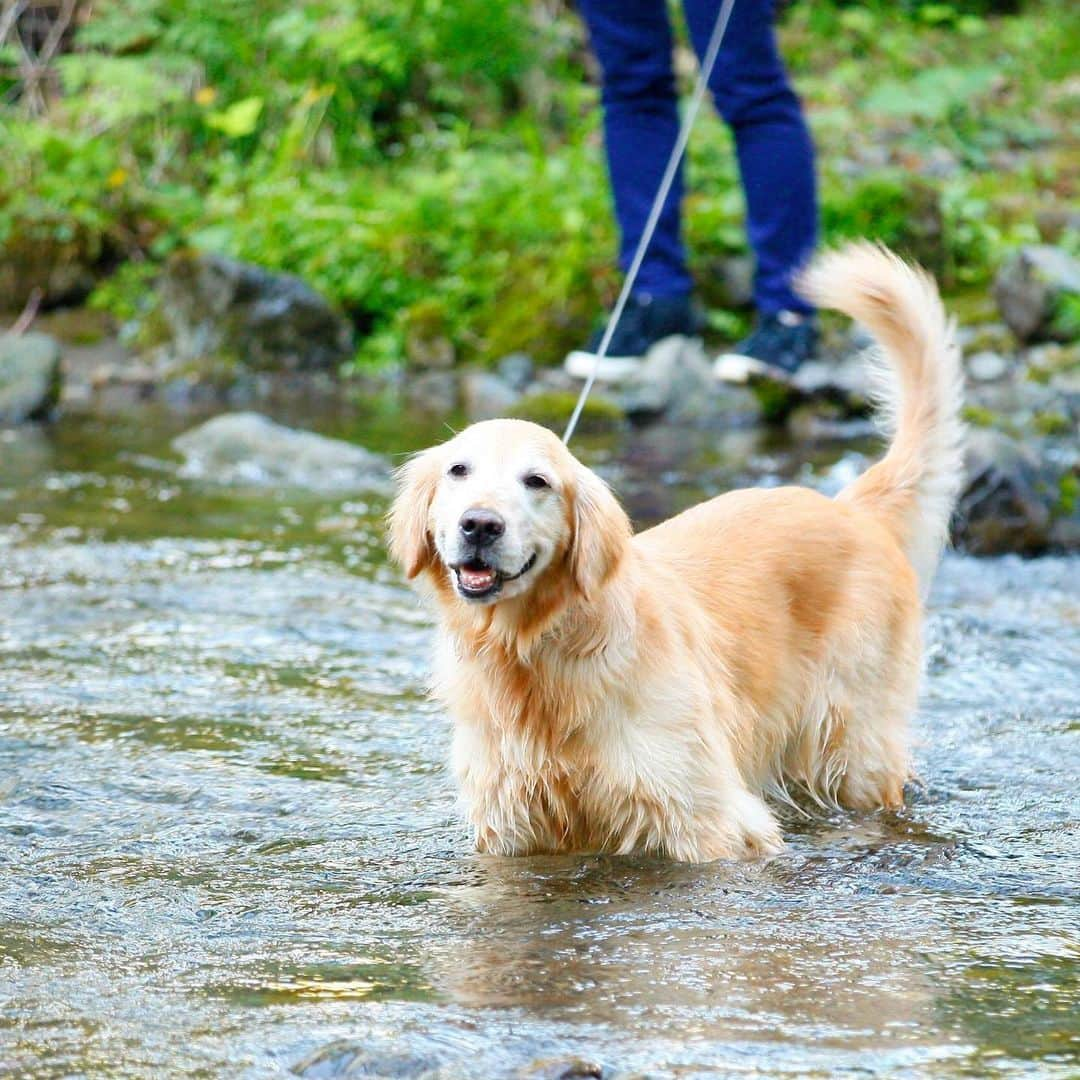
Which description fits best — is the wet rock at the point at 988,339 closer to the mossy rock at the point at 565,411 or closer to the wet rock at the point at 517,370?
the mossy rock at the point at 565,411

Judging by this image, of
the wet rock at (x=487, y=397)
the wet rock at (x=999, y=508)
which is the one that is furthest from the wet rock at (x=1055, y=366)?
the wet rock at (x=487, y=397)

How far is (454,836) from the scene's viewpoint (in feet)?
14.1

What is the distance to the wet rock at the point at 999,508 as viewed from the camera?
23.2ft

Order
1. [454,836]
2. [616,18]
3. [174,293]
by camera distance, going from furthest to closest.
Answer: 1. [174,293]
2. [616,18]
3. [454,836]

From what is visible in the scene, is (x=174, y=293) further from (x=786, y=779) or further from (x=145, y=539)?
(x=786, y=779)

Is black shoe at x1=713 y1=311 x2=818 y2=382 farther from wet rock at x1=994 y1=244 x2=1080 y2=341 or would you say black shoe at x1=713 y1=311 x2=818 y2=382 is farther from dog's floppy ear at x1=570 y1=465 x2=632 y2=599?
dog's floppy ear at x1=570 y1=465 x2=632 y2=599

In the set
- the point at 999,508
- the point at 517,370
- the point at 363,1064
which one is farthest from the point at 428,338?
the point at 363,1064

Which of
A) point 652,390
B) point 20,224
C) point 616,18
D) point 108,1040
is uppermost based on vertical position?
point 616,18

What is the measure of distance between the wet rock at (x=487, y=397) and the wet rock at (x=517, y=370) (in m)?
0.07

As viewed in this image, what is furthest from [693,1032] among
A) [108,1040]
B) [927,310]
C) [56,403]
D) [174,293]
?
[174,293]

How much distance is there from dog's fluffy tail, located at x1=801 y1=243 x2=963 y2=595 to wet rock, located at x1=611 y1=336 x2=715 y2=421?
4.45 metres

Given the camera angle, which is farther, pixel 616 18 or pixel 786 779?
pixel 616 18

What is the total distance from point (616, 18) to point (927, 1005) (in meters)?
6.16

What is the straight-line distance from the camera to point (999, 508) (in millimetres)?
7086
